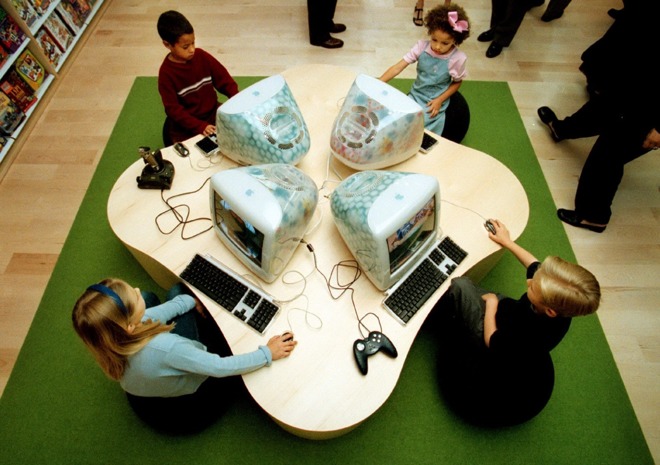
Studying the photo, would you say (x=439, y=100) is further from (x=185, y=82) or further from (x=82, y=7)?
(x=82, y=7)

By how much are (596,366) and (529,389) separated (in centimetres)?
79

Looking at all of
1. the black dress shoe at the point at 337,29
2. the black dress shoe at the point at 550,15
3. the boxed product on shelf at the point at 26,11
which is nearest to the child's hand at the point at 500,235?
the black dress shoe at the point at 337,29

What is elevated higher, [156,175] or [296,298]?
[156,175]

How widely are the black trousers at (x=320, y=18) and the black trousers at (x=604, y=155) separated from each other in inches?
88.1

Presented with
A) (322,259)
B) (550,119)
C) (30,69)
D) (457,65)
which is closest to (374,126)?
(322,259)

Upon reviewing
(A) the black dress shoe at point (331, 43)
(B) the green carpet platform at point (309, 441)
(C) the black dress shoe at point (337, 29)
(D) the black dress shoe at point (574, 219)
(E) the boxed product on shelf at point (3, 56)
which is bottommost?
(B) the green carpet platform at point (309, 441)

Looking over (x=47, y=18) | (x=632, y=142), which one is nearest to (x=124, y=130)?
(x=47, y=18)

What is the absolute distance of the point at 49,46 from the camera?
326cm

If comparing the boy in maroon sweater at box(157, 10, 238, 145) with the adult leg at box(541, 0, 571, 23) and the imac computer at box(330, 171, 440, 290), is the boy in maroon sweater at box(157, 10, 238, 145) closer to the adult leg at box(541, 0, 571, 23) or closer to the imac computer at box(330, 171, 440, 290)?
the imac computer at box(330, 171, 440, 290)

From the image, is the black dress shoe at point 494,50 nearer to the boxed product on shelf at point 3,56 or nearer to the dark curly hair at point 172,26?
the dark curly hair at point 172,26

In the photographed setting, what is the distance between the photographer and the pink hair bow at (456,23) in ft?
7.01

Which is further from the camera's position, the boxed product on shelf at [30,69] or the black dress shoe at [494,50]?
the black dress shoe at [494,50]

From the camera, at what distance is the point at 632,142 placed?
7.63 feet

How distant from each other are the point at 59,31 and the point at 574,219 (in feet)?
14.2
